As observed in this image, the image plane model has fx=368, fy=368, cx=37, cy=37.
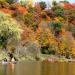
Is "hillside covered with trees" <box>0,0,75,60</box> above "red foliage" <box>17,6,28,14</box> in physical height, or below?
below

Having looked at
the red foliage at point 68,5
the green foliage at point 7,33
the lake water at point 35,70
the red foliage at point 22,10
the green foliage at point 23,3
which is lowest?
the lake water at point 35,70

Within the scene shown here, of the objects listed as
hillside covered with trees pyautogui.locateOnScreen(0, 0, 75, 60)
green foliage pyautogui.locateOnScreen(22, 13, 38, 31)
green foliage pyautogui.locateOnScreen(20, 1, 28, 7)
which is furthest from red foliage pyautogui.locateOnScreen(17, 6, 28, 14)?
green foliage pyautogui.locateOnScreen(20, 1, 28, 7)

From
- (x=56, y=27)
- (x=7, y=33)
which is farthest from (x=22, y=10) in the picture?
(x=7, y=33)

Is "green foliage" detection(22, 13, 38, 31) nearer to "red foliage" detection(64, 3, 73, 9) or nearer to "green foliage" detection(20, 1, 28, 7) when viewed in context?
"green foliage" detection(20, 1, 28, 7)

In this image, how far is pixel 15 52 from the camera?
4559 cm

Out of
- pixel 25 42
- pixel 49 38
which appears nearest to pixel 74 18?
pixel 49 38

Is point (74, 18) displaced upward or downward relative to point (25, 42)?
upward

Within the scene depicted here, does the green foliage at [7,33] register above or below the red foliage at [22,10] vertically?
below

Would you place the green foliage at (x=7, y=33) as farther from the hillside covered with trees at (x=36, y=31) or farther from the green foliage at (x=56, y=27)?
the green foliage at (x=56, y=27)

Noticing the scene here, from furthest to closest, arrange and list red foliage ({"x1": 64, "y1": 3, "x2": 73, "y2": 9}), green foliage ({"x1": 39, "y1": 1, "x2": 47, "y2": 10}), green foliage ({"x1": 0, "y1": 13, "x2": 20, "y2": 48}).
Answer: red foliage ({"x1": 64, "y1": 3, "x2": 73, "y2": 9}), green foliage ({"x1": 39, "y1": 1, "x2": 47, "y2": 10}), green foliage ({"x1": 0, "y1": 13, "x2": 20, "y2": 48})

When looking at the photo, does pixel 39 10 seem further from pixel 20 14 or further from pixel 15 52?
pixel 15 52

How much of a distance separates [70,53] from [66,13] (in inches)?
1057

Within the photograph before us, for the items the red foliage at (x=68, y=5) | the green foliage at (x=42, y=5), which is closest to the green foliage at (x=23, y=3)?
the green foliage at (x=42, y=5)

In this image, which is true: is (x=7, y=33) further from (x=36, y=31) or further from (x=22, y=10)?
(x=22, y=10)
